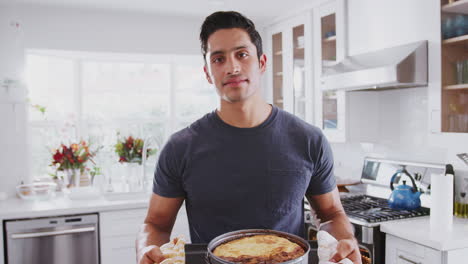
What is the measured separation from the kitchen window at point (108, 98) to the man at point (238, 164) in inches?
96.3

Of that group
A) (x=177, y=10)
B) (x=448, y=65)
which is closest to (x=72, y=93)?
(x=177, y=10)

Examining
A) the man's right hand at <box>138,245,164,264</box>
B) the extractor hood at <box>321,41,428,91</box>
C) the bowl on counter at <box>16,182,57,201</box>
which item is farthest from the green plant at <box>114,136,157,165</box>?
the man's right hand at <box>138,245,164,264</box>

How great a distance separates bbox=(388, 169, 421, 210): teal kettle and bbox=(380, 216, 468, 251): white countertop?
136 mm

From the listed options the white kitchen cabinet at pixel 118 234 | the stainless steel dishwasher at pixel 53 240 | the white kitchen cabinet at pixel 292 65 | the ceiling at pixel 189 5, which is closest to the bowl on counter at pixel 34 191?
the stainless steel dishwasher at pixel 53 240

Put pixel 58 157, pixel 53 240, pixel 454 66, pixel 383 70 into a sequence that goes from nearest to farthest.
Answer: pixel 454 66 → pixel 383 70 → pixel 53 240 → pixel 58 157

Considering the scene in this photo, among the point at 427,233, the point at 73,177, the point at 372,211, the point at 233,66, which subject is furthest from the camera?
the point at 73,177

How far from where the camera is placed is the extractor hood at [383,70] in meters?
2.17

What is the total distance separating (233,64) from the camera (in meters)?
1.09

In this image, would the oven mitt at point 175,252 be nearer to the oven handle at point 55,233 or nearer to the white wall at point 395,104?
the white wall at point 395,104

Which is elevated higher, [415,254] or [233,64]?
[233,64]

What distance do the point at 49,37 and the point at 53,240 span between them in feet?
5.54

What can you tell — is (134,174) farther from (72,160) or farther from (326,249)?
(326,249)

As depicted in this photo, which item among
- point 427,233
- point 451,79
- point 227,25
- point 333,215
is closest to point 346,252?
point 333,215

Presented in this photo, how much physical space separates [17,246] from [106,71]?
1.86 m
